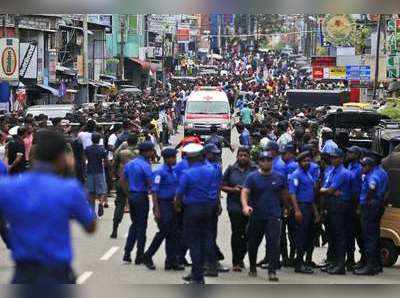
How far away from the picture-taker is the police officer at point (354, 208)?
1329cm

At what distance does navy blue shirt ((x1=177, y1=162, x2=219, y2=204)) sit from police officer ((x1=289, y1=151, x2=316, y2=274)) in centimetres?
142

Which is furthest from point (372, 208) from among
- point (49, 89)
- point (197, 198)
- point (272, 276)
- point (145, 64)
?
point (145, 64)

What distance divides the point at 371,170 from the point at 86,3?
6.83 metres

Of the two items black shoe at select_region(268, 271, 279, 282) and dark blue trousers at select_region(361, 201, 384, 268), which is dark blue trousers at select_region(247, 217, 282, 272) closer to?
black shoe at select_region(268, 271, 279, 282)

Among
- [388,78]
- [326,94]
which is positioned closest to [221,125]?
[326,94]

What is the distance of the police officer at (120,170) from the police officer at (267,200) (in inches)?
148

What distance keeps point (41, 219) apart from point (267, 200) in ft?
20.7

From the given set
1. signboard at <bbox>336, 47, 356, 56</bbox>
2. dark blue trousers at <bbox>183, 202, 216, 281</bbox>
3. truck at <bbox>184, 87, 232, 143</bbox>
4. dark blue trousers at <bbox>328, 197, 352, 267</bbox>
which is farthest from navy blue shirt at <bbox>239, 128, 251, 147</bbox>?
signboard at <bbox>336, 47, 356, 56</bbox>

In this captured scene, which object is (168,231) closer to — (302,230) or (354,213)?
(302,230)

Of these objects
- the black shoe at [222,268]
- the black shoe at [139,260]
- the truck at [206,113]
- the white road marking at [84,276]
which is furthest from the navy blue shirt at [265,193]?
the truck at [206,113]

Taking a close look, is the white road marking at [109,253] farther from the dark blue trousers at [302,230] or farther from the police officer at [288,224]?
the dark blue trousers at [302,230]

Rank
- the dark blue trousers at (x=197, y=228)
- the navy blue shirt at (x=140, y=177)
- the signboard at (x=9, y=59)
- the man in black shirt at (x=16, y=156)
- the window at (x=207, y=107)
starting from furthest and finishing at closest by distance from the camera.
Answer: the window at (x=207, y=107)
the signboard at (x=9, y=59)
the man in black shirt at (x=16, y=156)
the navy blue shirt at (x=140, y=177)
the dark blue trousers at (x=197, y=228)

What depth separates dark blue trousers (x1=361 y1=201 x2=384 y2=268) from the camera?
1304cm

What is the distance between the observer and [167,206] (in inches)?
520
